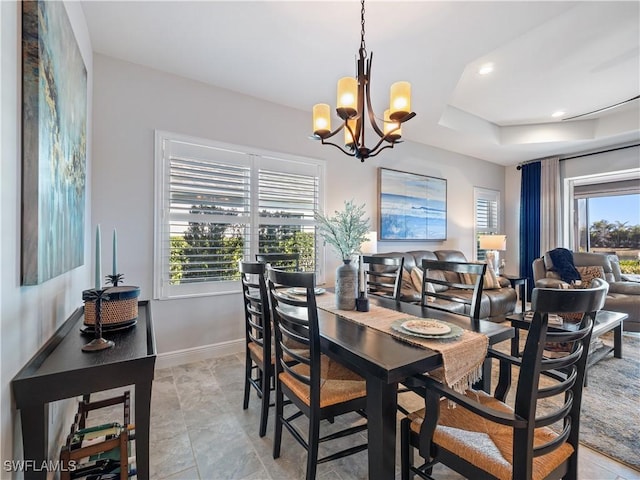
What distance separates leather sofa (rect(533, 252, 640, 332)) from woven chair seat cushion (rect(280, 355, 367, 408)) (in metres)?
3.39

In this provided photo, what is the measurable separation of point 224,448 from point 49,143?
Answer: 5.97 feet

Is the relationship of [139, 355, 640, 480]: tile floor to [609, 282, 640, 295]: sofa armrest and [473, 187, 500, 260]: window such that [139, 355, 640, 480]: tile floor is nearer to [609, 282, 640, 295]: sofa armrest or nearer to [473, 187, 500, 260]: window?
[609, 282, 640, 295]: sofa armrest

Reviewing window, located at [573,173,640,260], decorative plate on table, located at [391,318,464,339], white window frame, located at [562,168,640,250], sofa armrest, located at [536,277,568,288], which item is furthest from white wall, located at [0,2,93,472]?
window, located at [573,173,640,260]

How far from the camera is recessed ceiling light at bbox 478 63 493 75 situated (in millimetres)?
3090

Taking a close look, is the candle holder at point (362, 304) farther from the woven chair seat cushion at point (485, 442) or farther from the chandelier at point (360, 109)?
the chandelier at point (360, 109)

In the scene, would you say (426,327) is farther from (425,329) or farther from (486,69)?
(486,69)

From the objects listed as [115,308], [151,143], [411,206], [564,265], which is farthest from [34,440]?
[564,265]

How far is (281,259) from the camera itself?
3.22 meters

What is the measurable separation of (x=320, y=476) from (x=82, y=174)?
2.32m

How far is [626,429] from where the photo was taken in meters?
1.94

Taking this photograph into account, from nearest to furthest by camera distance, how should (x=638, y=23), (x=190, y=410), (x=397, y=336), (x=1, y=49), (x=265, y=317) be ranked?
1. (x=1, y=49)
2. (x=397, y=336)
3. (x=265, y=317)
4. (x=190, y=410)
5. (x=638, y=23)

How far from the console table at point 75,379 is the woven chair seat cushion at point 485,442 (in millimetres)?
1105

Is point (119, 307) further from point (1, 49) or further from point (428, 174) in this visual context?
point (428, 174)

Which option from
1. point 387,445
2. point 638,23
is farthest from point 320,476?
point 638,23
